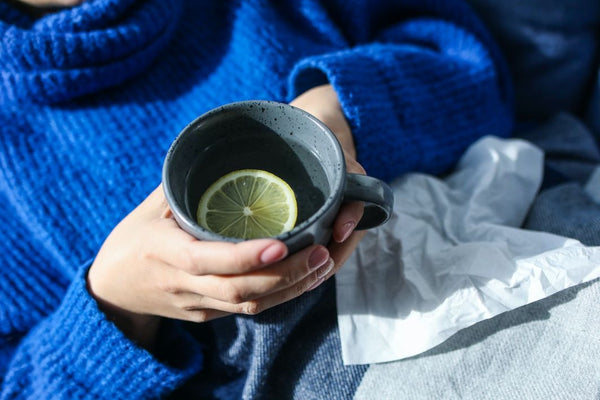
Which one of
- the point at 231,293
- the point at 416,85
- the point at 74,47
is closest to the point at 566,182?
the point at 416,85

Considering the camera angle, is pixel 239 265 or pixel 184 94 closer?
pixel 239 265

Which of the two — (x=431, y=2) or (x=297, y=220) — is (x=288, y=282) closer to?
(x=297, y=220)

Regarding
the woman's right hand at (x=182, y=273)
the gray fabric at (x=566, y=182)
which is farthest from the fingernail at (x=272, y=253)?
the gray fabric at (x=566, y=182)

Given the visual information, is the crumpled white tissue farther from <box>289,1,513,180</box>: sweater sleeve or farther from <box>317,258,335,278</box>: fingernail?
<box>317,258,335,278</box>: fingernail

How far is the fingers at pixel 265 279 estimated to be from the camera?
1.64 feet

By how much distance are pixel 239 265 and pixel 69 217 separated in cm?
50

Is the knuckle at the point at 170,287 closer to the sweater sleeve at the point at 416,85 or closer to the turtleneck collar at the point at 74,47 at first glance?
the sweater sleeve at the point at 416,85

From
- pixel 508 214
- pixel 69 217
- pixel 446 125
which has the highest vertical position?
pixel 69 217

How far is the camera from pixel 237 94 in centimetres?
93

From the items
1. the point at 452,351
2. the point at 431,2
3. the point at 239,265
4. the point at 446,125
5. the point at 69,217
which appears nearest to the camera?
the point at 239,265

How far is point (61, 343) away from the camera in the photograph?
79cm

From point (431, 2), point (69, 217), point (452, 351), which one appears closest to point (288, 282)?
point (452, 351)

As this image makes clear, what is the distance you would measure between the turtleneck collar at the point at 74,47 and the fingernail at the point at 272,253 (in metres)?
0.59

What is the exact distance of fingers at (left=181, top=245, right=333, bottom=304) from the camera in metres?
0.50
